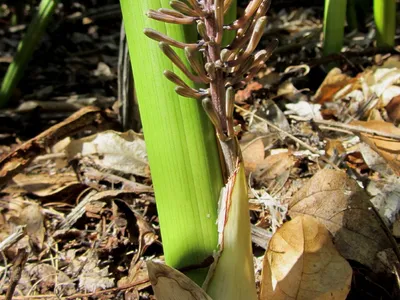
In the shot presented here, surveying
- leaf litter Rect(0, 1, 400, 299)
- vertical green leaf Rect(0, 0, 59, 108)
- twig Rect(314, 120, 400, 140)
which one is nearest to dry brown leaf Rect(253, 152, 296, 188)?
leaf litter Rect(0, 1, 400, 299)

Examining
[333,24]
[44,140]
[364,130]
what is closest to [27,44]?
[44,140]

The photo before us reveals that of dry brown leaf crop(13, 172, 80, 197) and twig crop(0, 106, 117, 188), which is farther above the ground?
twig crop(0, 106, 117, 188)

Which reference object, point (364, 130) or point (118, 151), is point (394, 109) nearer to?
point (364, 130)

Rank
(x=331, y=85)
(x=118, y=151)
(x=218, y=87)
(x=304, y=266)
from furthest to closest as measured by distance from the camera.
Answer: (x=331, y=85)
(x=118, y=151)
(x=304, y=266)
(x=218, y=87)

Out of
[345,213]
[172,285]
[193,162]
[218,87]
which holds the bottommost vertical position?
[345,213]

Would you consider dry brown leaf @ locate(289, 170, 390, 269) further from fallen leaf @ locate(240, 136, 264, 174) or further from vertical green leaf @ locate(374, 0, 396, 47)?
vertical green leaf @ locate(374, 0, 396, 47)

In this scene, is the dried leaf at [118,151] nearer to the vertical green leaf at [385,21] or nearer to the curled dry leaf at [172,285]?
the curled dry leaf at [172,285]

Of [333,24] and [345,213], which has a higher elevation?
[333,24]
